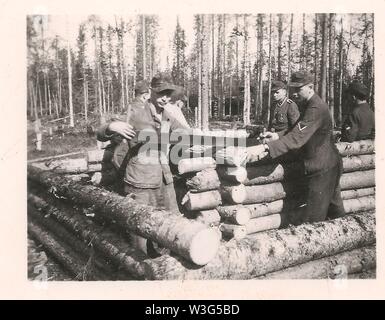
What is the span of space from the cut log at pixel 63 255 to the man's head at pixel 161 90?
86.9 inches

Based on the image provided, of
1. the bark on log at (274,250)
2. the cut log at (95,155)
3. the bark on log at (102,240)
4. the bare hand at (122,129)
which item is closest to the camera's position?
the bark on log at (274,250)

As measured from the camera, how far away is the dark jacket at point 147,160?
504 cm

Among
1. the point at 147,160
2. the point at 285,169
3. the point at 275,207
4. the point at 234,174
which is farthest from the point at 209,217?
the point at 285,169

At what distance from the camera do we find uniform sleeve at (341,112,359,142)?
19.6 feet

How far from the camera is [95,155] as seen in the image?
7.39m

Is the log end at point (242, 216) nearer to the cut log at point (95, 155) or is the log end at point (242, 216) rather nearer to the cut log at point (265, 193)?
the cut log at point (265, 193)

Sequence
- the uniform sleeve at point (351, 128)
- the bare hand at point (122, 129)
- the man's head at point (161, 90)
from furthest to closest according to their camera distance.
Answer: the uniform sleeve at point (351, 128) < the man's head at point (161, 90) < the bare hand at point (122, 129)

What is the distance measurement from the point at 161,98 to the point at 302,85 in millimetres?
1994

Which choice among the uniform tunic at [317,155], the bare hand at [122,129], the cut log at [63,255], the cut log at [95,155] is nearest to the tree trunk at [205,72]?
the uniform tunic at [317,155]

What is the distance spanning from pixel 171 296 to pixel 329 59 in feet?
15.3

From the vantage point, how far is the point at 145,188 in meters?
5.04

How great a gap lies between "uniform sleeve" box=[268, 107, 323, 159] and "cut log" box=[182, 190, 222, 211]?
925 mm

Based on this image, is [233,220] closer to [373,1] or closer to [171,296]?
[171,296]

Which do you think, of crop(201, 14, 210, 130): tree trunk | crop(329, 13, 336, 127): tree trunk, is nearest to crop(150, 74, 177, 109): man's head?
crop(201, 14, 210, 130): tree trunk
